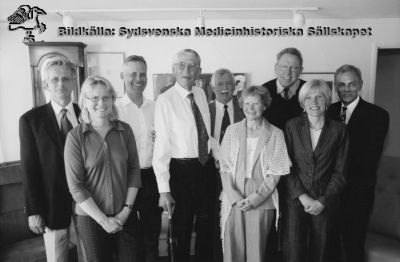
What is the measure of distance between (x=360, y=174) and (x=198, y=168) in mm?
1179

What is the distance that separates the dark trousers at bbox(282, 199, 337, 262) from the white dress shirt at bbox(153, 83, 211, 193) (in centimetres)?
77

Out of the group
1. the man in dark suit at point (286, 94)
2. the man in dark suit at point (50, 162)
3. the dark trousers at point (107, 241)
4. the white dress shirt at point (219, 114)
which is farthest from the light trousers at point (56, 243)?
the man in dark suit at point (286, 94)

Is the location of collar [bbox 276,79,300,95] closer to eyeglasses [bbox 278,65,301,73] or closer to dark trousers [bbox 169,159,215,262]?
eyeglasses [bbox 278,65,301,73]

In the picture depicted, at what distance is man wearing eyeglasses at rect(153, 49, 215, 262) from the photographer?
6.32 feet

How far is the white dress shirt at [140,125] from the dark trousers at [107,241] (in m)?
0.49

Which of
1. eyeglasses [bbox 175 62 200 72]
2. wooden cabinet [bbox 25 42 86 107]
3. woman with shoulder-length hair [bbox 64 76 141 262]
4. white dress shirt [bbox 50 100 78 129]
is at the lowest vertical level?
woman with shoulder-length hair [bbox 64 76 141 262]

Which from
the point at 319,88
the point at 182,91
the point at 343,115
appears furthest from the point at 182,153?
the point at 343,115

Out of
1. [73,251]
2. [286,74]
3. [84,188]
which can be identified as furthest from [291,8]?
[73,251]

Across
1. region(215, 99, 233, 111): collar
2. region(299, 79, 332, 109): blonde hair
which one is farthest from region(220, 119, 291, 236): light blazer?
region(215, 99, 233, 111): collar

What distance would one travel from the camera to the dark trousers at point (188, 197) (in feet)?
6.44

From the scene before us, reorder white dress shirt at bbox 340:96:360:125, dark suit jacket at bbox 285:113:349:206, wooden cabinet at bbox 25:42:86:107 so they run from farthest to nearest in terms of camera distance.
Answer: wooden cabinet at bbox 25:42:86:107 < white dress shirt at bbox 340:96:360:125 < dark suit jacket at bbox 285:113:349:206

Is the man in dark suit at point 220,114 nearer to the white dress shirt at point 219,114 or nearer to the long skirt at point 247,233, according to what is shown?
the white dress shirt at point 219,114

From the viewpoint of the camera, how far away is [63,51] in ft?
12.7

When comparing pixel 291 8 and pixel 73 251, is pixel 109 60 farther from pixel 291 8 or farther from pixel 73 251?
pixel 73 251
